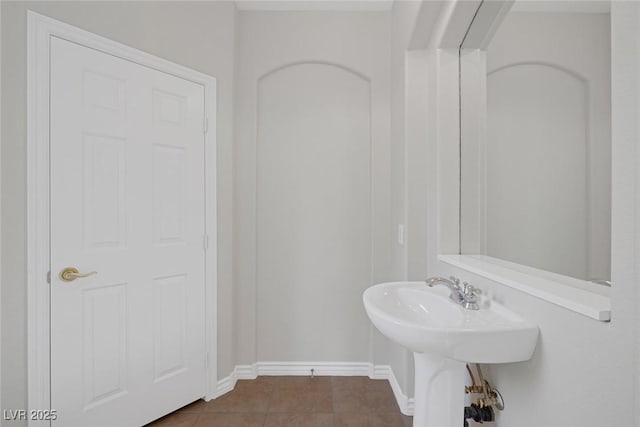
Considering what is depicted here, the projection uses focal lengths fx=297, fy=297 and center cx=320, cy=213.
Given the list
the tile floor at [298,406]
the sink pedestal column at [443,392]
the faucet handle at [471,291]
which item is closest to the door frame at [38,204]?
the tile floor at [298,406]

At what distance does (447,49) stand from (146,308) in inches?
84.0

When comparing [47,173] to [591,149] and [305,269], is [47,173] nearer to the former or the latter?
[305,269]

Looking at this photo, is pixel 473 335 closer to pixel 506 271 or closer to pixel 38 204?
pixel 506 271

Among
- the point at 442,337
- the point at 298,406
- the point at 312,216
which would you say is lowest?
the point at 298,406

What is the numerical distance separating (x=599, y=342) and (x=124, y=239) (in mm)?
1916

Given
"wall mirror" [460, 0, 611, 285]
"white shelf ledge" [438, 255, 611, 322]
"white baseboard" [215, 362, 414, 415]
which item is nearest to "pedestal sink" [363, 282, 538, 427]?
"white shelf ledge" [438, 255, 611, 322]

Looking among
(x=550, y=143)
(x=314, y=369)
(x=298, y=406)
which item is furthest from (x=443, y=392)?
(x=314, y=369)

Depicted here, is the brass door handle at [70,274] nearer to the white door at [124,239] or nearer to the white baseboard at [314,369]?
the white door at [124,239]

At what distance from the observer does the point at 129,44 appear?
161 centimetres

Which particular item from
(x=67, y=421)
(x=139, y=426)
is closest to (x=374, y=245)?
(x=139, y=426)

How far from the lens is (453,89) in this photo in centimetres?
150

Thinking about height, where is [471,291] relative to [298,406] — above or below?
above

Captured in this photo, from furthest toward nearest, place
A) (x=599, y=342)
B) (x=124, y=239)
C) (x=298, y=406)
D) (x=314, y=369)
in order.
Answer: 1. (x=314, y=369)
2. (x=298, y=406)
3. (x=124, y=239)
4. (x=599, y=342)

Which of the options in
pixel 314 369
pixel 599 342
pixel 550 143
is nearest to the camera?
pixel 599 342
